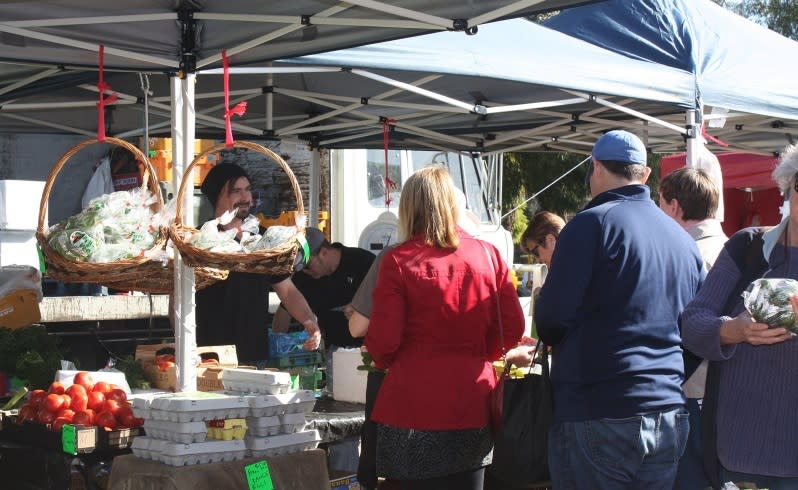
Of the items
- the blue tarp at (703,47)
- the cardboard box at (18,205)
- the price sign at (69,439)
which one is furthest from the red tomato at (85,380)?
the cardboard box at (18,205)

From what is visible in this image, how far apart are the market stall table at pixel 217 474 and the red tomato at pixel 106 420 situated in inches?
7.0

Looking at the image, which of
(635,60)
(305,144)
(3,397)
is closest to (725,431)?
(3,397)

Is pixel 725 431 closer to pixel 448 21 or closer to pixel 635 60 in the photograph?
pixel 448 21

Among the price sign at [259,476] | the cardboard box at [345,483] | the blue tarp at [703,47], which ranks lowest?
the cardboard box at [345,483]

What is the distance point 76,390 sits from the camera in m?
3.97

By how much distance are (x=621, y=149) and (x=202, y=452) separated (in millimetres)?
1755

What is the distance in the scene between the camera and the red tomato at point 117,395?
13.2ft

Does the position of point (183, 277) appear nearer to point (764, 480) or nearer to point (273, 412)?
point (273, 412)

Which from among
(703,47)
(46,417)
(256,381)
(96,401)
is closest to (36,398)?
(46,417)

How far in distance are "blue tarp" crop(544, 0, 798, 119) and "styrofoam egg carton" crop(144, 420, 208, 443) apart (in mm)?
3799

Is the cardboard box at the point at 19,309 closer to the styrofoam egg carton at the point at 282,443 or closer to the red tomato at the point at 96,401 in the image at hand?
the red tomato at the point at 96,401

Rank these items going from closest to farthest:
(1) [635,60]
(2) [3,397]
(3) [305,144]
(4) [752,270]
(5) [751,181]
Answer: (4) [752,270] < (2) [3,397] < (1) [635,60] < (3) [305,144] < (5) [751,181]

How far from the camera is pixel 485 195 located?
10469 mm

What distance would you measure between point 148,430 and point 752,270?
2.15 meters
